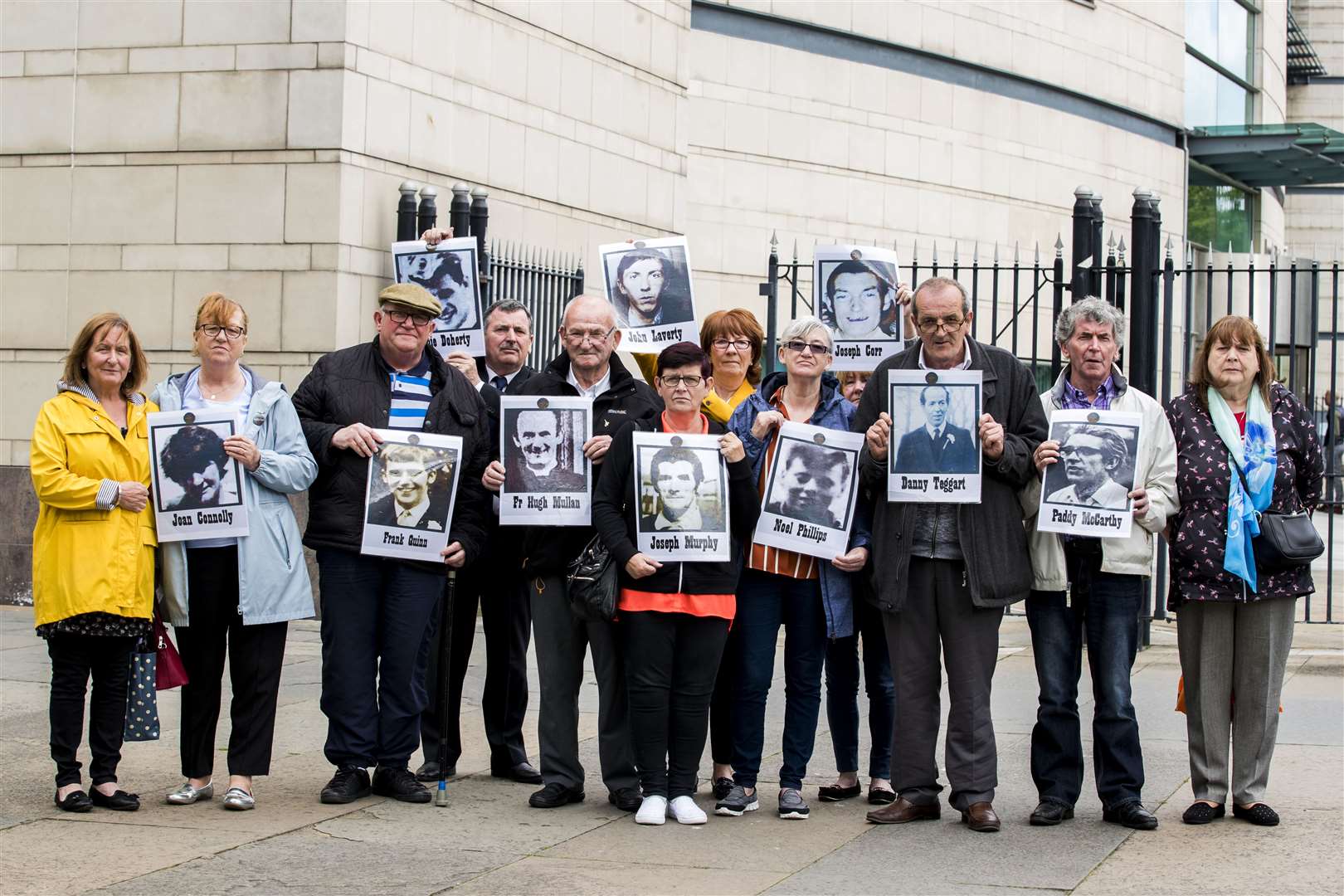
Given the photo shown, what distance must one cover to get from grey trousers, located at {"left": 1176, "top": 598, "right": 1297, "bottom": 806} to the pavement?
0.65 feet

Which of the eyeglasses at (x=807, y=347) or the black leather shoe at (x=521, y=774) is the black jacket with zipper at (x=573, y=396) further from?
the black leather shoe at (x=521, y=774)

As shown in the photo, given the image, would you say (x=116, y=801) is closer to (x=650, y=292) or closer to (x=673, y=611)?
(x=673, y=611)

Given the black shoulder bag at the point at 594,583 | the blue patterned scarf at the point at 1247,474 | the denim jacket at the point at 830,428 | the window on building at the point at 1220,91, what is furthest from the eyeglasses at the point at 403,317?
the window on building at the point at 1220,91

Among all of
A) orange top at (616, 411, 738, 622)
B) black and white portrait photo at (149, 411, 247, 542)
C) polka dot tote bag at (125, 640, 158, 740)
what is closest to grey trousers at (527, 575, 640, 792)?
orange top at (616, 411, 738, 622)

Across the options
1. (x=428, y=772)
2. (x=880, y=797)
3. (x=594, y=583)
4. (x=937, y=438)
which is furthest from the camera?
(x=428, y=772)

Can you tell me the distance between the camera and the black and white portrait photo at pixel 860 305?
8.31 m

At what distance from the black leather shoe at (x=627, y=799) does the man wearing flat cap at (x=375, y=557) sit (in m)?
0.81

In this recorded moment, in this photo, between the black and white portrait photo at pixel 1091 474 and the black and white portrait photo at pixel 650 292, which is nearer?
the black and white portrait photo at pixel 1091 474

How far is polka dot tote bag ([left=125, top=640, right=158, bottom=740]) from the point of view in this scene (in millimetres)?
7047

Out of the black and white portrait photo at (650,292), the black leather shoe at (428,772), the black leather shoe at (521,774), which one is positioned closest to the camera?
the black leather shoe at (428,772)

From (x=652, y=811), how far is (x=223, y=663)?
1.87m

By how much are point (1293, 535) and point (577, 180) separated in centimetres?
891

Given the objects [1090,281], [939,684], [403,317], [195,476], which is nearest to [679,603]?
[939,684]

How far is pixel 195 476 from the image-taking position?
270 inches
